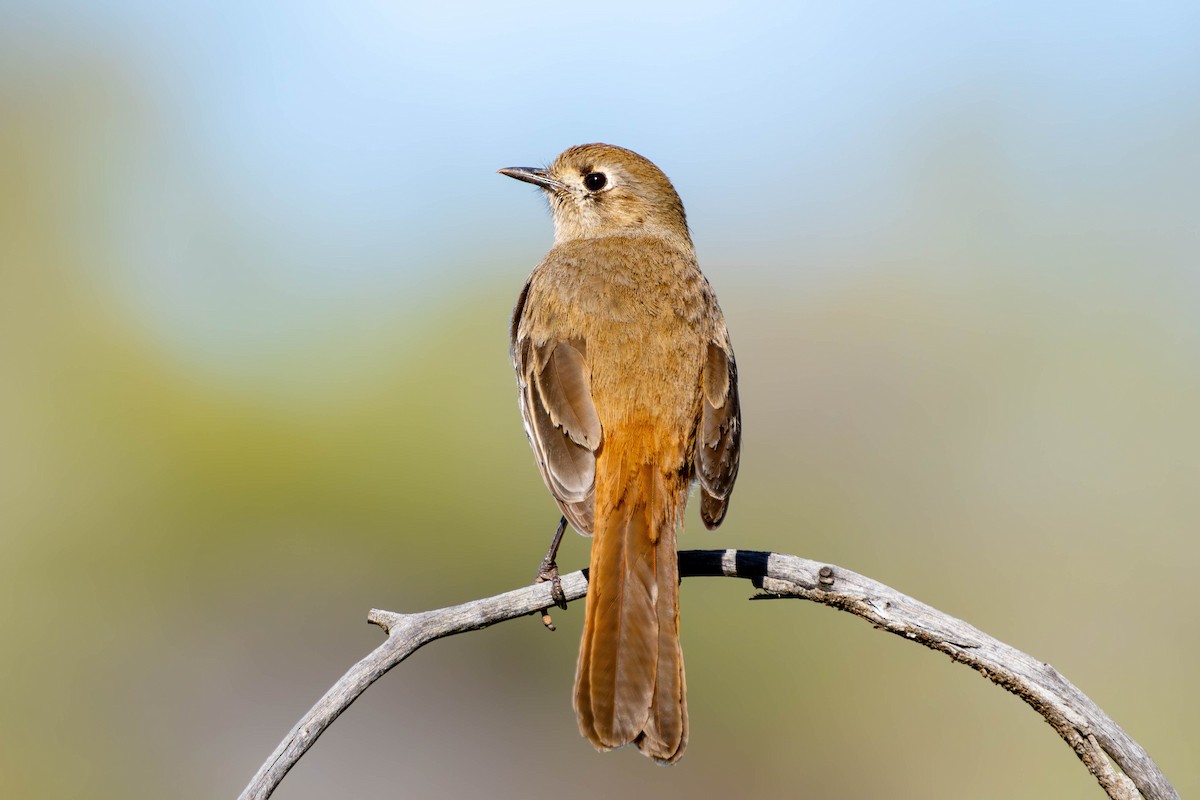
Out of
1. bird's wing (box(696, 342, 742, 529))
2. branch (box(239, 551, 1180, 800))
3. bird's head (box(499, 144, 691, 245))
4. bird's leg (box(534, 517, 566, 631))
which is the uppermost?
bird's head (box(499, 144, 691, 245))

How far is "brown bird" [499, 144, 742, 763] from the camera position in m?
3.69

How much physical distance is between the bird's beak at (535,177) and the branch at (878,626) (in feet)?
10.1

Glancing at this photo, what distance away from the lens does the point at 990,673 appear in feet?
10.8

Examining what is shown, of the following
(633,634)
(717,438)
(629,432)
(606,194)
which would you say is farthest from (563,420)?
(606,194)

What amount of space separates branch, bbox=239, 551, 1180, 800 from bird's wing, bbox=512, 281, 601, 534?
0.40 metres

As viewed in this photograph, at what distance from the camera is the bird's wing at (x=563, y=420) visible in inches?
165

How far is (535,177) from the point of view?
6.44 m

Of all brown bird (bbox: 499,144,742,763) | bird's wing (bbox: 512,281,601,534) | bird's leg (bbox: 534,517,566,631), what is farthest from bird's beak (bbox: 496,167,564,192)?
bird's leg (bbox: 534,517,566,631)

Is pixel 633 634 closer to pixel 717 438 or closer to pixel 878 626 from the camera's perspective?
pixel 878 626

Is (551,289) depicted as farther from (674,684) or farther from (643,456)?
(674,684)

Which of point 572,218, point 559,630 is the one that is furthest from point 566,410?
point 559,630

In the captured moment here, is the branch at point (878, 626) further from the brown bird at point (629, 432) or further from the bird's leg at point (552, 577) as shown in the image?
the brown bird at point (629, 432)

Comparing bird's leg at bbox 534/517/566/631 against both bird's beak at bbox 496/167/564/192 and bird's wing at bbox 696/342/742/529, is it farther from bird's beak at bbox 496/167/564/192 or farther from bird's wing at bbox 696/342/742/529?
bird's beak at bbox 496/167/564/192

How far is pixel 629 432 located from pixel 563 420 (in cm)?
27
